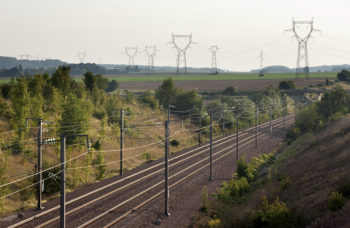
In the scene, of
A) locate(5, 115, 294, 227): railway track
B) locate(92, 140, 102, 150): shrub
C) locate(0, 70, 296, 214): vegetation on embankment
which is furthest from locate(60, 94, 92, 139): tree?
locate(5, 115, 294, 227): railway track

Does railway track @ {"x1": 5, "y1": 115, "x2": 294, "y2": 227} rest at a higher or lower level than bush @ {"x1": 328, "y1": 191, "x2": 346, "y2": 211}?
lower

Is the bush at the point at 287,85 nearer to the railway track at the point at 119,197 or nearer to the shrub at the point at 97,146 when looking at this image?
the railway track at the point at 119,197

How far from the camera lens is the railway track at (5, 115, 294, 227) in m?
23.6

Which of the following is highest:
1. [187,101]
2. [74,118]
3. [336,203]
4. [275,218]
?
[187,101]

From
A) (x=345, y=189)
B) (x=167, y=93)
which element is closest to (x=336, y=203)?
(x=345, y=189)

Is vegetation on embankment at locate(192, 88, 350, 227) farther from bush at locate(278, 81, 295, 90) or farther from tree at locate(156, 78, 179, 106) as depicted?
bush at locate(278, 81, 295, 90)

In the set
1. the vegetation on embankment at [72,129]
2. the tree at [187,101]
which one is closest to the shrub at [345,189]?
the vegetation on embankment at [72,129]

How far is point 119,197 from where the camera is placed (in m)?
29.5

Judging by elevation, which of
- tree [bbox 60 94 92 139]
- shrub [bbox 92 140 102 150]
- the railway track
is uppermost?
tree [bbox 60 94 92 139]

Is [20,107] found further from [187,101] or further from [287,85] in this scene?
[287,85]

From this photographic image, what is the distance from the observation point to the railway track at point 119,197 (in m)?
23.6

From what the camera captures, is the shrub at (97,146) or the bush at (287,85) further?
the bush at (287,85)

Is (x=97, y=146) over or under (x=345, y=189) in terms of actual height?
under

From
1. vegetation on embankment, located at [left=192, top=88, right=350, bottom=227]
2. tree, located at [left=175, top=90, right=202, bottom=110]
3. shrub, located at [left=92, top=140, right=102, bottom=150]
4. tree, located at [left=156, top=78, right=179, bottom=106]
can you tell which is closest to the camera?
vegetation on embankment, located at [left=192, top=88, right=350, bottom=227]
